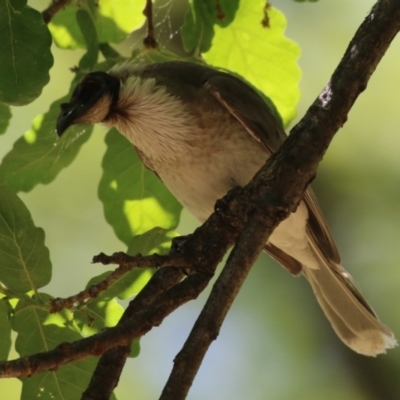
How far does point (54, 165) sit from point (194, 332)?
1426mm

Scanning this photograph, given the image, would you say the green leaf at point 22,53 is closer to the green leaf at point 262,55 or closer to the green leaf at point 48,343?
the green leaf at point 48,343

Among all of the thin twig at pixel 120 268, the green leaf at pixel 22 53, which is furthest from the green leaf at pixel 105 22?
the thin twig at pixel 120 268

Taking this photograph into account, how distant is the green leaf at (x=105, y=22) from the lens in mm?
3277

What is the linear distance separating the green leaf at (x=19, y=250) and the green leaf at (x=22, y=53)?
0.36m

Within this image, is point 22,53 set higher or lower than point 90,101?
lower

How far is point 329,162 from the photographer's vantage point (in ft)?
21.9

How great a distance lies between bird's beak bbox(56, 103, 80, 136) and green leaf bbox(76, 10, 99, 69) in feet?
0.68

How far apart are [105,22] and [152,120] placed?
20.7 inches

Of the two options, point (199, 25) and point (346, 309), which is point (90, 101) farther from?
point (346, 309)

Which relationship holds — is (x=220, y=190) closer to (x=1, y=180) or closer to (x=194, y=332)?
(x=1, y=180)

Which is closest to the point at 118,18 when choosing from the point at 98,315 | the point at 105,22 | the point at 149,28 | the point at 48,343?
the point at 105,22

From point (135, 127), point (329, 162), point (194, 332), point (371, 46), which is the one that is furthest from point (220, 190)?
point (329, 162)

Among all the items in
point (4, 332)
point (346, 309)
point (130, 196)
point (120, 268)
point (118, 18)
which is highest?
point (118, 18)

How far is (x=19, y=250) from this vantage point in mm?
2400
